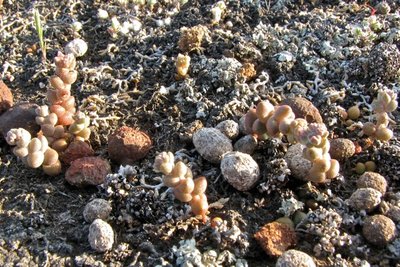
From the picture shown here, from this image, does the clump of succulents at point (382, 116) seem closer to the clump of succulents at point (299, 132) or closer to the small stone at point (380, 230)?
the clump of succulents at point (299, 132)

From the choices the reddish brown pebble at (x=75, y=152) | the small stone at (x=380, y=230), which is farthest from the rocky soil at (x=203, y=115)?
the reddish brown pebble at (x=75, y=152)

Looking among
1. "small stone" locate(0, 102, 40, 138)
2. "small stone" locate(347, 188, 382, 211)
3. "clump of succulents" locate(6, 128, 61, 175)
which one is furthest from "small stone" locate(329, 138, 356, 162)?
"small stone" locate(0, 102, 40, 138)

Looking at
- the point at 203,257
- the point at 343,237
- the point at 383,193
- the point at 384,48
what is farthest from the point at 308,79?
the point at 203,257

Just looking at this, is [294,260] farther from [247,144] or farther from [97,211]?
[97,211]

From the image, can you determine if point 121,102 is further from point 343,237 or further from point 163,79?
point 343,237

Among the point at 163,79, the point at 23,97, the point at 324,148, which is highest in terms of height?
the point at 324,148

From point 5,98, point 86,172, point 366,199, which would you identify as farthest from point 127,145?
point 366,199
